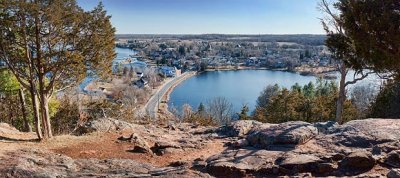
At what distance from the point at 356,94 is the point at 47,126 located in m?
36.6

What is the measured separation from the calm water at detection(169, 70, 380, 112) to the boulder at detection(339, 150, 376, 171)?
4709 centimetres

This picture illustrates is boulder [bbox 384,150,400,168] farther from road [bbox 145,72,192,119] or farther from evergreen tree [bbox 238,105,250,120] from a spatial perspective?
road [bbox 145,72,192,119]

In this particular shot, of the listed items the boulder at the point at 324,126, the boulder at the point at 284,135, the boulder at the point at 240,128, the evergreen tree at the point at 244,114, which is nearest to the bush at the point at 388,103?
the boulder at the point at 324,126

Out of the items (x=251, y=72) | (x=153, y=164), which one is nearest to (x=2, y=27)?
(x=153, y=164)

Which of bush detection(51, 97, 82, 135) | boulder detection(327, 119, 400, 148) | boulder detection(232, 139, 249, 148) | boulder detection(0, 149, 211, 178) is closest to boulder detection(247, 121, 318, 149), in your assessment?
boulder detection(232, 139, 249, 148)

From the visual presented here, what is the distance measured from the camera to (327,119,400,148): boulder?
Answer: 9.57m

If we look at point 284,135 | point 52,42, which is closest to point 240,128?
point 284,135

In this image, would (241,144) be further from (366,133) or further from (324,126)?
(366,133)

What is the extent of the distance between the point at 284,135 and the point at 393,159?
9.63ft

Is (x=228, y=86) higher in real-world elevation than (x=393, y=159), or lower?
lower

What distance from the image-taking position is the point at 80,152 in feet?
33.9

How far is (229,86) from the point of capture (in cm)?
8706

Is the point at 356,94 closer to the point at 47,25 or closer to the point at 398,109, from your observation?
the point at 398,109

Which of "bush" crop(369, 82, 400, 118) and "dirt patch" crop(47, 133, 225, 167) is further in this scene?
"bush" crop(369, 82, 400, 118)
